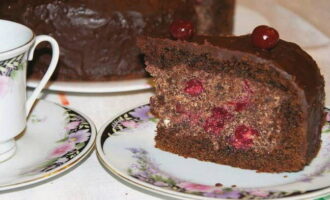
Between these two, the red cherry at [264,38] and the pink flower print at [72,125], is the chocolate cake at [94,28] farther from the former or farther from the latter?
the red cherry at [264,38]

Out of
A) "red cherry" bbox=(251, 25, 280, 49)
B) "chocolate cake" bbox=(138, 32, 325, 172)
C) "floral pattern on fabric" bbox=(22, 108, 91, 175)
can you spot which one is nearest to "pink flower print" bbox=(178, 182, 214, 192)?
"chocolate cake" bbox=(138, 32, 325, 172)

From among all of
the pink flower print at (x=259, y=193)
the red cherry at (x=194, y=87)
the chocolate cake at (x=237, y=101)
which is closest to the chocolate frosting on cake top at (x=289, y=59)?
the chocolate cake at (x=237, y=101)

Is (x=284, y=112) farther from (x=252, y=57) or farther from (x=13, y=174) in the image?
(x=13, y=174)

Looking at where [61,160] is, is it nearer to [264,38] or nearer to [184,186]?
[184,186]

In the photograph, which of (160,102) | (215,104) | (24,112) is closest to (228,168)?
(215,104)

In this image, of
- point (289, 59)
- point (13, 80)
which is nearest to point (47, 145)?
point (13, 80)

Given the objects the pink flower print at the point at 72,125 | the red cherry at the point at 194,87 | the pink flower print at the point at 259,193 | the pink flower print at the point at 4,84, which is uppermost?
the red cherry at the point at 194,87
